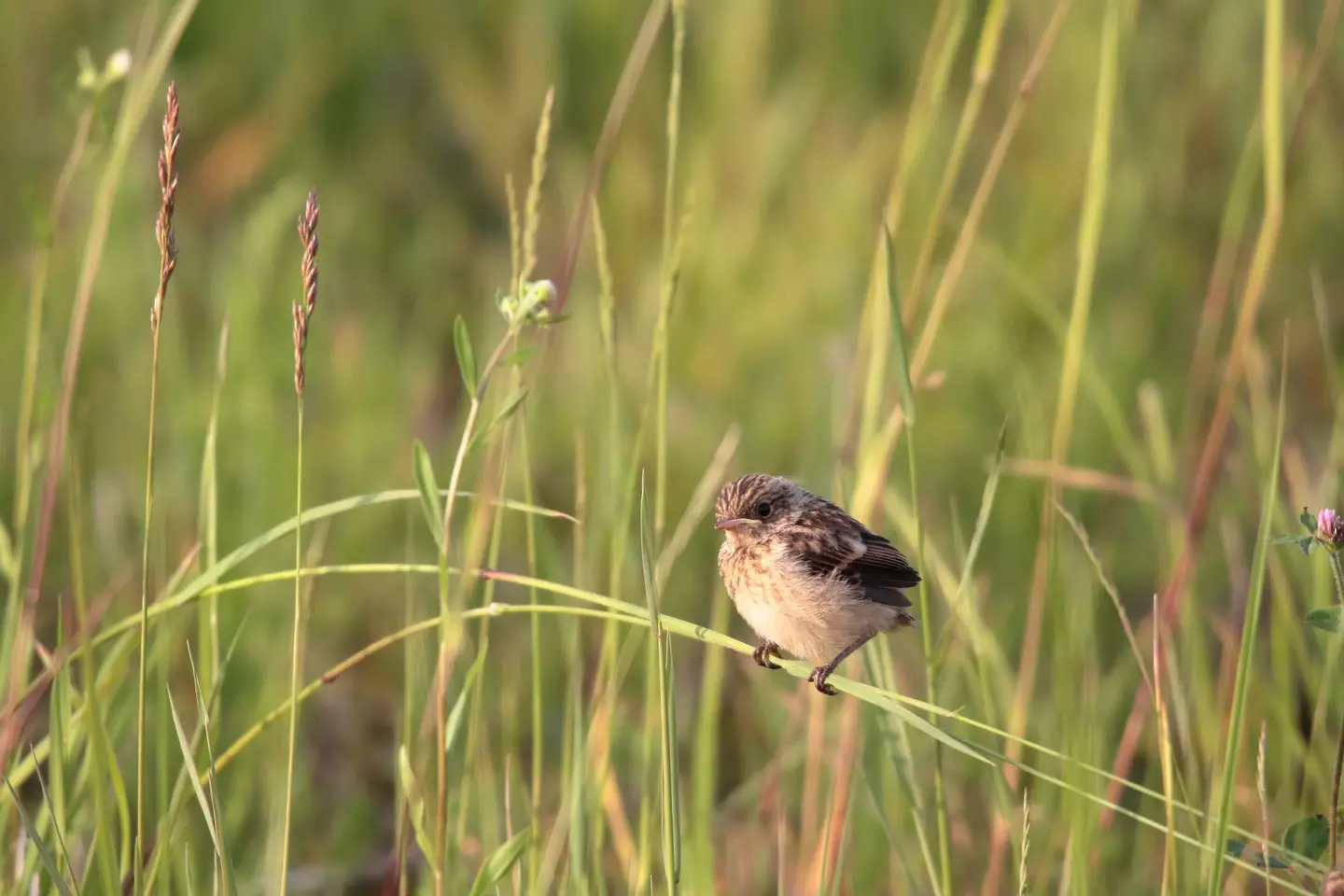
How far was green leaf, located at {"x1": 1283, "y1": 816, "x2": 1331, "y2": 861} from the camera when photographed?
201cm

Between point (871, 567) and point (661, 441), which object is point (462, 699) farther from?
point (871, 567)

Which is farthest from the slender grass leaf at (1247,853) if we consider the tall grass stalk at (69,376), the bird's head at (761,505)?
the tall grass stalk at (69,376)

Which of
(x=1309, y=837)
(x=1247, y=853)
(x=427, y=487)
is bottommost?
(x=1247, y=853)

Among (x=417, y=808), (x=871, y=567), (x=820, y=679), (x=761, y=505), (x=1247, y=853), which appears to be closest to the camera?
(x=417, y=808)

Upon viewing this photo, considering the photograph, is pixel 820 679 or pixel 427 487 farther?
pixel 820 679

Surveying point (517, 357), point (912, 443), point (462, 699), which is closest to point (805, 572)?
point (912, 443)

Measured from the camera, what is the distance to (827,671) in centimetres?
205

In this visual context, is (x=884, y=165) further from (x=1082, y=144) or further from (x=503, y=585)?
(x=503, y=585)

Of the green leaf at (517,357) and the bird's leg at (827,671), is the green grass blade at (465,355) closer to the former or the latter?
the green leaf at (517,357)

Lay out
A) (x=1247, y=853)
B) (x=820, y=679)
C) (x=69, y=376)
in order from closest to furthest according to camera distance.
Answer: (x=820, y=679) < (x=69, y=376) < (x=1247, y=853)

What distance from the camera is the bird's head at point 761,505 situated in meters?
2.57

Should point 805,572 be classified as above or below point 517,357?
below

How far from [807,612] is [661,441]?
0.33m

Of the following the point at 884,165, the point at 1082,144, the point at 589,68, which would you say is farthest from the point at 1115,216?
the point at 589,68
